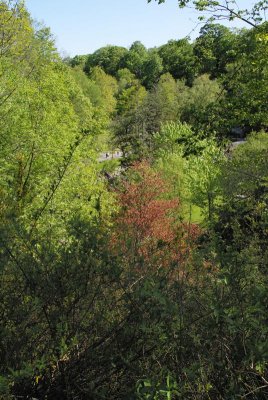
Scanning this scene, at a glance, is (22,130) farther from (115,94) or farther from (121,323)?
(115,94)

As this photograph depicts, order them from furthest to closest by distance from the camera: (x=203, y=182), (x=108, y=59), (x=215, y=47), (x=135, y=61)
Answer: (x=108, y=59), (x=135, y=61), (x=203, y=182), (x=215, y=47)

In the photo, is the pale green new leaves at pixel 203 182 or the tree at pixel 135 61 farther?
the tree at pixel 135 61

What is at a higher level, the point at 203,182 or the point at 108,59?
the point at 108,59

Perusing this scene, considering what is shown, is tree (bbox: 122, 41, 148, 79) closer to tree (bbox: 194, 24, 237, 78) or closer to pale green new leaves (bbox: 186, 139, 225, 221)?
pale green new leaves (bbox: 186, 139, 225, 221)

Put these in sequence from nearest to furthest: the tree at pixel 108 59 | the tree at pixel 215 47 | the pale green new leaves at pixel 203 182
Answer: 1. the tree at pixel 215 47
2. the pale green new leaves at pixel 203 182
3. the tree at pixel 108 59

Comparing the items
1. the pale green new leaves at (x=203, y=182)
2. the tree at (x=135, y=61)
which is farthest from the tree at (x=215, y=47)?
the tree at (x=135, y=61)

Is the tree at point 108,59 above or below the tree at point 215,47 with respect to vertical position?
below

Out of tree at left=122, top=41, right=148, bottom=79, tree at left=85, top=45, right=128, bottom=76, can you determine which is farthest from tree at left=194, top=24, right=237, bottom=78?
tree at left=85, top=45, right=128, bottom=76

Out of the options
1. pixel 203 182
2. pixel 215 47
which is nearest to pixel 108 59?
pixel 203 182

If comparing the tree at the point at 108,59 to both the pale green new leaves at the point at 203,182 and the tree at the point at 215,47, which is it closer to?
the pale green new leaves at the point at 203,182

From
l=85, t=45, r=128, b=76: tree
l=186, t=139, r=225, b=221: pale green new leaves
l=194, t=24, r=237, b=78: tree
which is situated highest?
l=194, t=24, r=237, b=78: tree

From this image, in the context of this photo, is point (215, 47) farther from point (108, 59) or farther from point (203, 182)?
point (108, 59)

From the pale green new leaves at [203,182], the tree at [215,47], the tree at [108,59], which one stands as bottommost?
the pale green new leaves at [203,182]

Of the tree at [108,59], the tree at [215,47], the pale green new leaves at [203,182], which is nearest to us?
the tree at [215,47]
